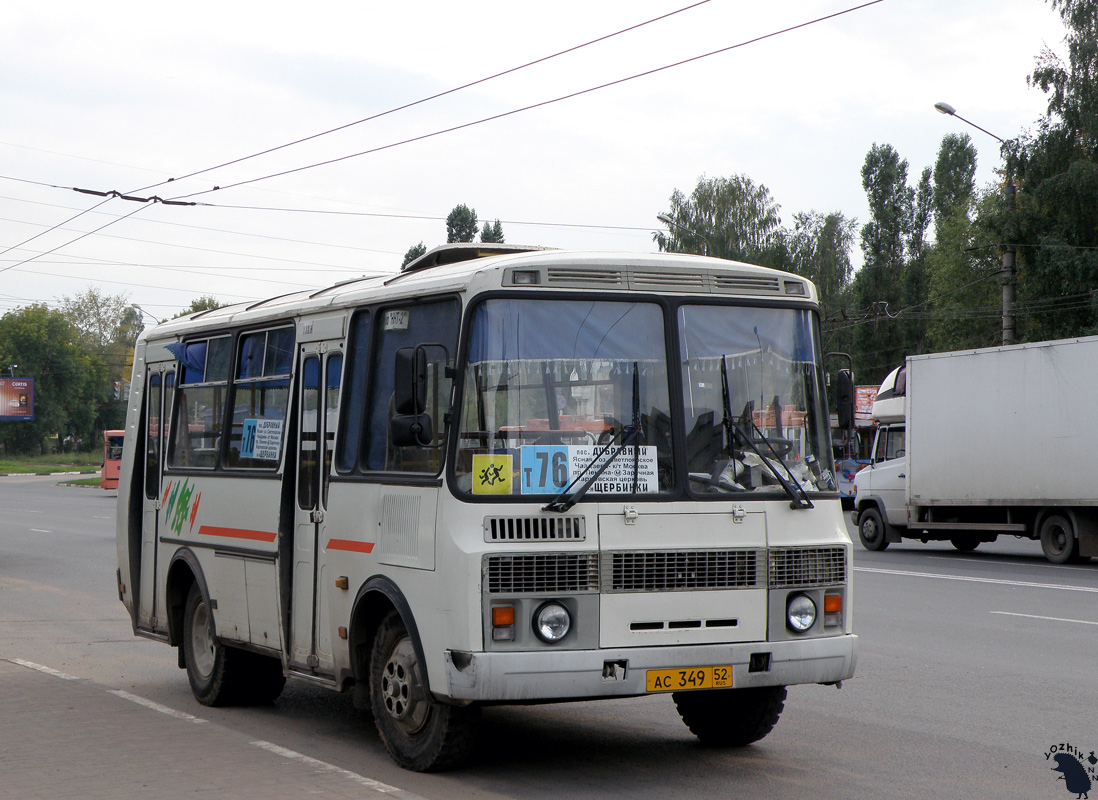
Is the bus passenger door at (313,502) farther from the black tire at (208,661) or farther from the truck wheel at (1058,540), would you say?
the truck wheel at (1058,540)

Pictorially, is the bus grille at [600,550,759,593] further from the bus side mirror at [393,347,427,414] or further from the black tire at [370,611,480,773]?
the bus side mirror at [393,347,427,414]

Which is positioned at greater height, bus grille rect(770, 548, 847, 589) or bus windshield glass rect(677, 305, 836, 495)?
bus windshield glass rect(677, 305, 836, 495)

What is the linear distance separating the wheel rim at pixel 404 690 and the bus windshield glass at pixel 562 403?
0.96 metres

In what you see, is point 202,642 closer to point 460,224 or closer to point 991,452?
point 991,452

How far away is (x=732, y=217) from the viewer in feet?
220

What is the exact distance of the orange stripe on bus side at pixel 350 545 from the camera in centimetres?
695

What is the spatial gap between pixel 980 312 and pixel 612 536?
176ft

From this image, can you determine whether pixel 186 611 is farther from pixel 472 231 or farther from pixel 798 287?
pixel 472 231

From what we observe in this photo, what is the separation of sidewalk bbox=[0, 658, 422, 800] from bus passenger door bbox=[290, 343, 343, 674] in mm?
582

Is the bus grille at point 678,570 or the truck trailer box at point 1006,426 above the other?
the truck trailer box at point 1006,426

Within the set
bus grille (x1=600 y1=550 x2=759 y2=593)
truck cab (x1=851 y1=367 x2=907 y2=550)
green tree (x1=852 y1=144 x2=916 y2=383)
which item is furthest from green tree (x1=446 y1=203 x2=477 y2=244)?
bus grille (x1=600 y1=550 x2=759 y2=593)

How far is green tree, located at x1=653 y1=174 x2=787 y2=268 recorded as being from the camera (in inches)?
2628

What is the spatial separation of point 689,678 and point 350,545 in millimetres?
1967

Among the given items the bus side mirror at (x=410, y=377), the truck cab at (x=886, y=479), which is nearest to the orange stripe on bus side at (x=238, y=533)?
the bus side mirror at (x=410, y=377)
